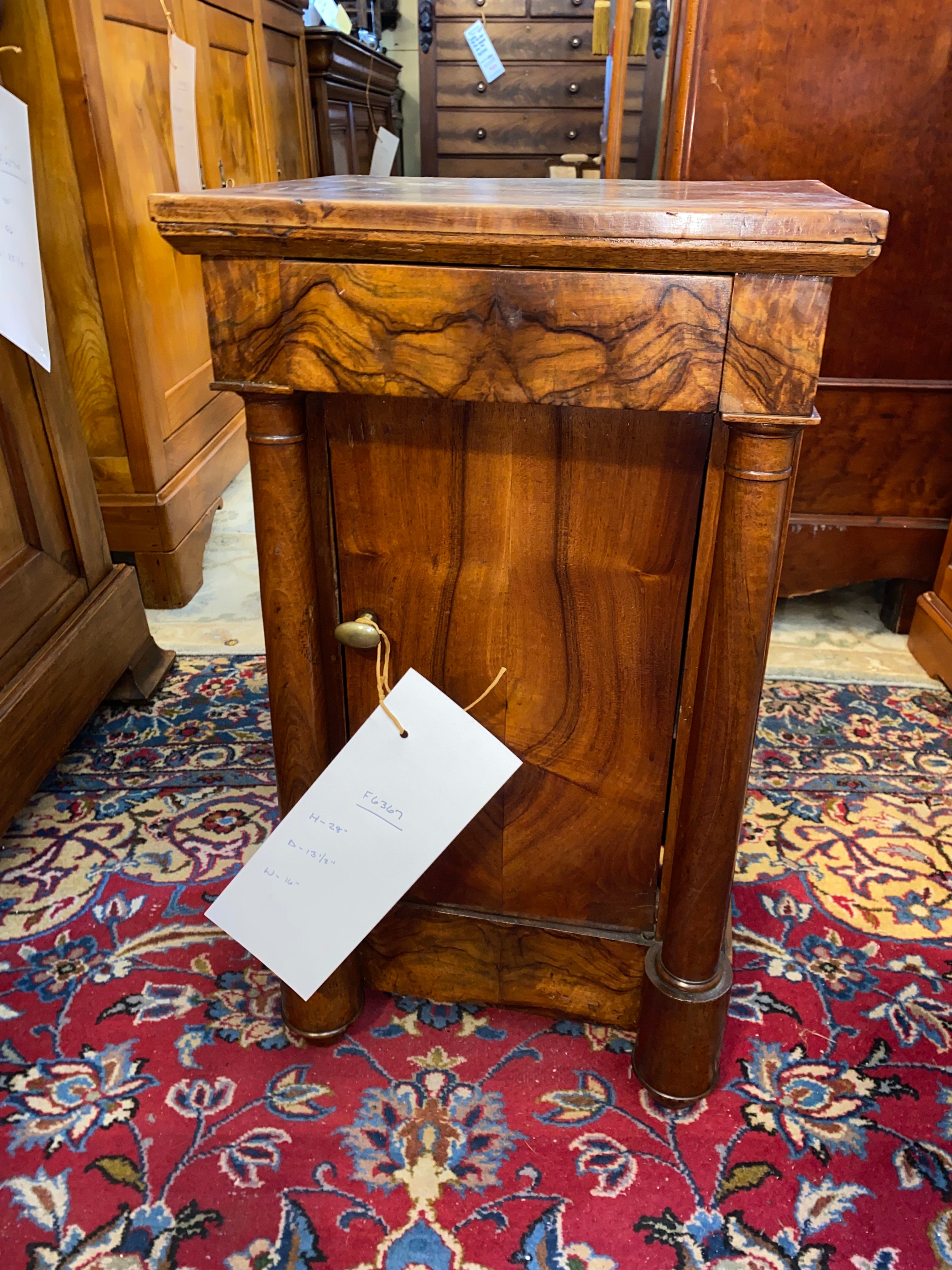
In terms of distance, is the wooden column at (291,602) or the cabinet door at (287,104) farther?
the cabinet door at (287,104)

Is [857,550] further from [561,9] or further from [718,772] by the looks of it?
[561,9]

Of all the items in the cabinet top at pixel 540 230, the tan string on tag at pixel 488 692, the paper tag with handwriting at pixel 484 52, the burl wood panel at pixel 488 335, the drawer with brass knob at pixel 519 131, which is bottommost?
the tan string on tag at pixel 488 692

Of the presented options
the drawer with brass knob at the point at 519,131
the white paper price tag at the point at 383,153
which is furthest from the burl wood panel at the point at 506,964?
the drawer with brass knob at the point at 519,131

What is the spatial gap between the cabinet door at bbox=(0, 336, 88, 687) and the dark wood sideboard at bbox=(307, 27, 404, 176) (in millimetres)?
1849

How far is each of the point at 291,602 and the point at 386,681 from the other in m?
0.12

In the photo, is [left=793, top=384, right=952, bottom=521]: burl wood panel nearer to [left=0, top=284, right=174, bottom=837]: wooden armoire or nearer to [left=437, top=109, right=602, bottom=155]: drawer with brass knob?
[left=0, top=284, right=174, bottom=837]: wooden armoire

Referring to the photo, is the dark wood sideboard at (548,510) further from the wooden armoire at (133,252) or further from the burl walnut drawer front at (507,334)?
the wooden armoire at (133,252)

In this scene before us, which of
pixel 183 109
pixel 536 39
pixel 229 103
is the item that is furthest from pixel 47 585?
pixel 536 39

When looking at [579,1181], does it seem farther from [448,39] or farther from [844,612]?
[448,39]

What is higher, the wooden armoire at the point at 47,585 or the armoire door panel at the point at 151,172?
the armoire door panel at the point at 151,172

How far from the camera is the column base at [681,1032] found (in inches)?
34.1

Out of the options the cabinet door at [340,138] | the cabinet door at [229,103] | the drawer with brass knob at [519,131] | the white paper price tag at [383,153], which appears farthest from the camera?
the drawer with brass knob at [519,131]

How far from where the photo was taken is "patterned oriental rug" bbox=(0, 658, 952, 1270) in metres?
0.78

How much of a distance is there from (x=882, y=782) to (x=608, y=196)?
99cm
